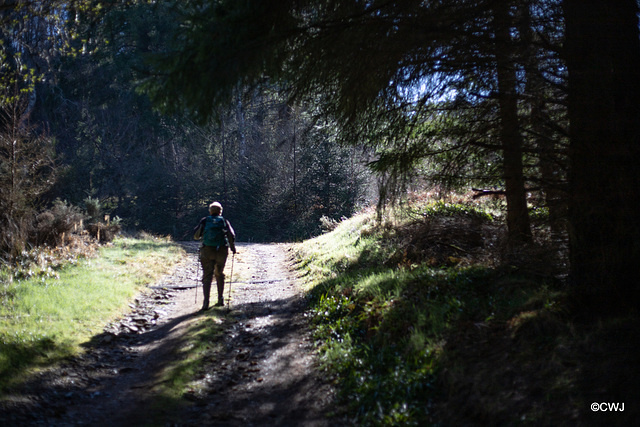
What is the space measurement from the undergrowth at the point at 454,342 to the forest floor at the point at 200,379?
505 mm

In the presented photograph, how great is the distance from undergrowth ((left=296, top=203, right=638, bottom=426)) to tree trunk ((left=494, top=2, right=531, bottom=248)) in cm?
116

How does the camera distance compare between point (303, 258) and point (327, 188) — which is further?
point (327, 188)

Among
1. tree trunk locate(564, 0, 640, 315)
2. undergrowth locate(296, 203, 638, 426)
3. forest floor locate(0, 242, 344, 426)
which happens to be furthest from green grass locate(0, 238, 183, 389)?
tree trunk locate(564, 0, 640, 315)

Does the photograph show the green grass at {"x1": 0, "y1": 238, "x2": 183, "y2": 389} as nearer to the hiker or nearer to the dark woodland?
the hiker

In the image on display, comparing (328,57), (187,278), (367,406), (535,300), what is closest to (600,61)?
(535,300)

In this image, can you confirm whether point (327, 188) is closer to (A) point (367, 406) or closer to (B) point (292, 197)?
(B) point (292, 197)

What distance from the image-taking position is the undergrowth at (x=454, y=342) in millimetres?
3771

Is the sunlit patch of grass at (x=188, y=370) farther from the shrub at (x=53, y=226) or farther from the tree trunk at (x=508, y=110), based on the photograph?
the shrub at (x=53, y=226)

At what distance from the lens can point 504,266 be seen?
6363 mm

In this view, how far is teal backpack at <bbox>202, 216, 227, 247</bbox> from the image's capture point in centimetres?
904

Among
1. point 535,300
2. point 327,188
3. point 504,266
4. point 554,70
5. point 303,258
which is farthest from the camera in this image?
point 327,188

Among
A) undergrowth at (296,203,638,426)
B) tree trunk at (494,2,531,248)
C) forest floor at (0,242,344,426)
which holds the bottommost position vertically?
forest floor at (0,242,344,426)

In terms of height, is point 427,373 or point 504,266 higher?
point 504,266

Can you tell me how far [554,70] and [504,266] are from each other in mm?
2820
